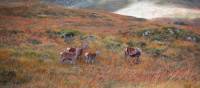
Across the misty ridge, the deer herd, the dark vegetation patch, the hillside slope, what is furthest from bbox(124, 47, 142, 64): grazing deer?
the misty ridge

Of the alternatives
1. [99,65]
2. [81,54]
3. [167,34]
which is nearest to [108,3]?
[167,34]

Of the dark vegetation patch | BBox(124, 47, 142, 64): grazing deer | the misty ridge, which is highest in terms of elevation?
BBox(124, 47, 142, 64): grazing deer

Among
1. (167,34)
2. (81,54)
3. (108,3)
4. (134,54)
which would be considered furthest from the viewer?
(108,3)

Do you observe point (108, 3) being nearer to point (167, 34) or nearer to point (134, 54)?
point (167, 34)

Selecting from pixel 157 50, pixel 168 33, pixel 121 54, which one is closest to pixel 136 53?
pixel 121 54

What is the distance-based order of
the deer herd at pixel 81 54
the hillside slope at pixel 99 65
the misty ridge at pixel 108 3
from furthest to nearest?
the misty ridge at pixel 108 3
the deer herd at pixel 81 54
the hillside slope at pixel 99 65

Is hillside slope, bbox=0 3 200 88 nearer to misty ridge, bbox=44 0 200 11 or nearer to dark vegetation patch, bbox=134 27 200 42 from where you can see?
dark vegetation patch, bbox=134 27 200 42

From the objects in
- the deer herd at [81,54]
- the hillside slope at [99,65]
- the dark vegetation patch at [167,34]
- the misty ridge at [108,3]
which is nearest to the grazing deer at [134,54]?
the deer herd at [81,54]

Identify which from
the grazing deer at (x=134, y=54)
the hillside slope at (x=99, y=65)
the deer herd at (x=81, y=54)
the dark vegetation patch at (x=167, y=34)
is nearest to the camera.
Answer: the hillside slope at (x=99, y=65)

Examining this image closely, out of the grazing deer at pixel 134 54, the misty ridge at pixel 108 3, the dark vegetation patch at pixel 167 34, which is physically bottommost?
the misty ridge at pixel 108 3

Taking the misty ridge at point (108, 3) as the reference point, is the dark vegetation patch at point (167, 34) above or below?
above

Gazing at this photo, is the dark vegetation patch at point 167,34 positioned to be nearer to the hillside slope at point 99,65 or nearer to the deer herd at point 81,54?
the hillside slope at point 99,65

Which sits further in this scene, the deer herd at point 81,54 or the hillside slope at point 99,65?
the deer herd at point 81,54

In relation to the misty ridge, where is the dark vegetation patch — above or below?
above
